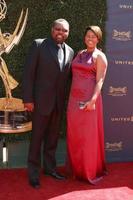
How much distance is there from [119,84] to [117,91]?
9 cm

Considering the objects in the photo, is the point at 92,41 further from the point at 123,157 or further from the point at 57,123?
the point at 123,157

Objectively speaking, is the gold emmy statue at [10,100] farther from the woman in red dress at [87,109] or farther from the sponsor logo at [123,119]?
the sponsor logo at [123,119]

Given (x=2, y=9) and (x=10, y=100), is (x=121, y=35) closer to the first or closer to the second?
(x=2, y=9)

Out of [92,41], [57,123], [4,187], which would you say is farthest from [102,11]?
[4,187]

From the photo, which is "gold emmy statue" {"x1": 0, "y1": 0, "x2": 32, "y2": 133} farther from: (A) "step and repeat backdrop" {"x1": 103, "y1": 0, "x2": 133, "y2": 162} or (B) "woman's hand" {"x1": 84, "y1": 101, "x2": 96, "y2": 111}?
(A) "step and repeat backdrop" {"x1": 103, "y1": 0, "x2": 133, "y2": 162}

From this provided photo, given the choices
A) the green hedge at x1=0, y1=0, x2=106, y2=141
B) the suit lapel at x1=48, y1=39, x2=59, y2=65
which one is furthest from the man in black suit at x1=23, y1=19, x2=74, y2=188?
the green hedge at x1=0, y1=0, x2=106, y2=141

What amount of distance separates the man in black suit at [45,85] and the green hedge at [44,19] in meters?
0.50

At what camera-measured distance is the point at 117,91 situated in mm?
5434

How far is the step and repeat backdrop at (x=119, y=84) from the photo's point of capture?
17.3 feet

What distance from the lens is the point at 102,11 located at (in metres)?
5.22

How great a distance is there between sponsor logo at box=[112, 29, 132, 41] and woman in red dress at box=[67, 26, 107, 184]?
68 cm

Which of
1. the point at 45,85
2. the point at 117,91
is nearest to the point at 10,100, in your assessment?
the point at 45,85

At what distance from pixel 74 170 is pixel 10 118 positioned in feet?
3.11

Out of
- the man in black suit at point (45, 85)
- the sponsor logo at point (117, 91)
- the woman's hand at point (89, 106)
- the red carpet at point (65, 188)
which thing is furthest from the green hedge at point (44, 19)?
the red carpet at point (65, 188)
